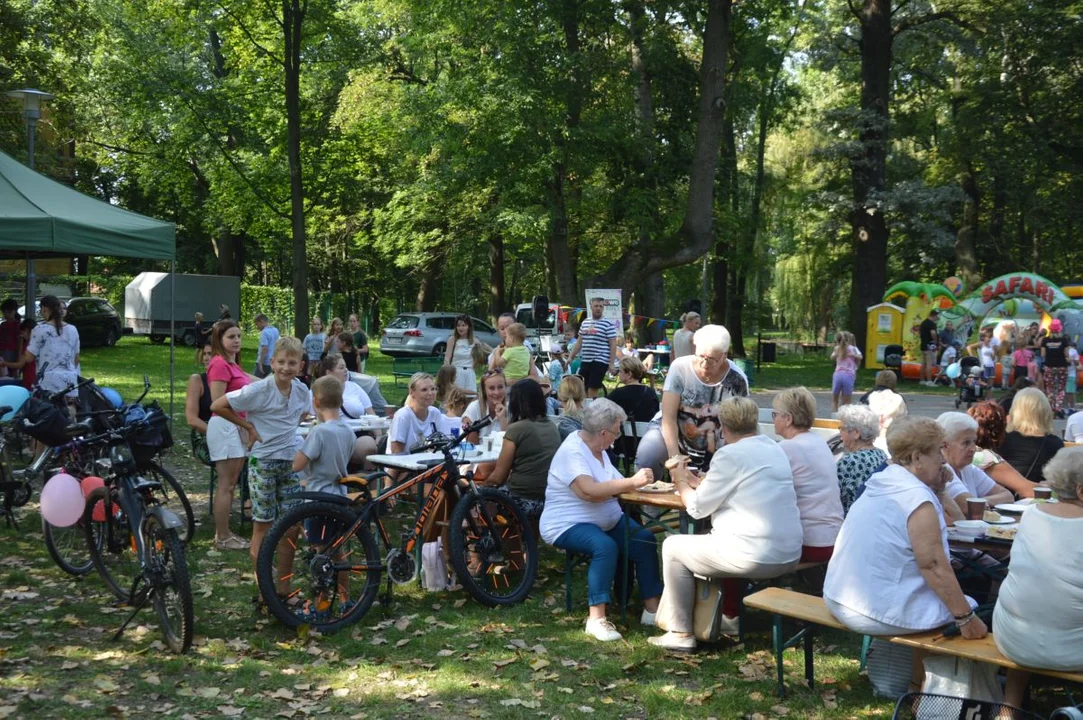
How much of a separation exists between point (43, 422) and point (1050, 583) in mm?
5926

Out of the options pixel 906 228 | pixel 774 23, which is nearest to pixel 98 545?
pixel 774 23

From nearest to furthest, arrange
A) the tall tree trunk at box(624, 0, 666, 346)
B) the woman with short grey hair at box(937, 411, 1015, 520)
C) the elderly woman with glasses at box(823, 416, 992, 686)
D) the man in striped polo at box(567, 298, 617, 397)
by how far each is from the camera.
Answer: the elderly woman with glasses at box(823, 416, 992, 686)
the woman with short grey hair at box(937, 411, 1015, 520)
the man in striped polo at box(567, 298, 617, 397)
the tall tree trunk at box(624, 0, 666, 346)

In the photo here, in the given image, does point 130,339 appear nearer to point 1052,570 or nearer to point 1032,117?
point 1032,117

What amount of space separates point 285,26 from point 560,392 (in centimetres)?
974

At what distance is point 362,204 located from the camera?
36.2 meters

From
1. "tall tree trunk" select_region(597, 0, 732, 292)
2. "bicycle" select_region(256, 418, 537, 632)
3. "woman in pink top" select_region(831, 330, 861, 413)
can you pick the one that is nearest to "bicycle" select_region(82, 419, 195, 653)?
"bicycle" select_region(256, 418, 537, 632)

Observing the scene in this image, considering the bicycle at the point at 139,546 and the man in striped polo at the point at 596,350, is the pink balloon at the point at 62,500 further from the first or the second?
the man in striped polo at the point at 596,350

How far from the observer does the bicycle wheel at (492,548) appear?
6.29m

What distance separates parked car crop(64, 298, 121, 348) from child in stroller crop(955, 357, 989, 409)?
2199cm

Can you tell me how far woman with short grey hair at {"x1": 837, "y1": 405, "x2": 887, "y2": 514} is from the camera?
5.93 m

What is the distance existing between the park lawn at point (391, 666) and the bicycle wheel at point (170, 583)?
125 mm

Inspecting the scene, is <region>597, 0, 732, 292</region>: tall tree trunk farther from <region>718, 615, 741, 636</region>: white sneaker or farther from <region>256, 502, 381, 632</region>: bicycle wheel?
<region>256, 502, 381, 632</region>: bicycle wheel

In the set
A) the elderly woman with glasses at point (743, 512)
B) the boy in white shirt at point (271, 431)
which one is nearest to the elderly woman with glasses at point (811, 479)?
the elderly woman with glasses at point (743, 512)

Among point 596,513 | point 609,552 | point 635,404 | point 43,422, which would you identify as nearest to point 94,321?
point 635,404
